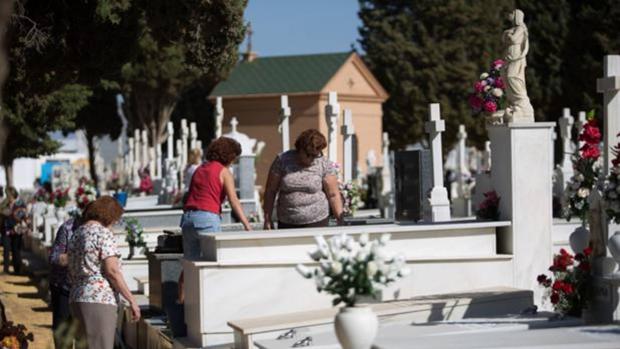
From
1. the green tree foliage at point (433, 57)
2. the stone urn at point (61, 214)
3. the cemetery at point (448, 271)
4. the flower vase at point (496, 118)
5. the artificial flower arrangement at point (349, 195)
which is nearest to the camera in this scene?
the cemetery at point (448, 271)

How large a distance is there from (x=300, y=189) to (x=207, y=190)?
3.69 feet

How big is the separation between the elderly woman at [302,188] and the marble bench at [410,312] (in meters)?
1.21

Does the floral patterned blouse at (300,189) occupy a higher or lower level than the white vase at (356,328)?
higher

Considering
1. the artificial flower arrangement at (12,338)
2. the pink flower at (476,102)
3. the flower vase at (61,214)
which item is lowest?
the artificial flower arrangement at (12,338)

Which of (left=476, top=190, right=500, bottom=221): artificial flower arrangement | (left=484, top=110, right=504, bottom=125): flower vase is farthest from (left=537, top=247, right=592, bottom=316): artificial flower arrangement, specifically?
(left=484, top=110, right=504, bottom=125): flower vase

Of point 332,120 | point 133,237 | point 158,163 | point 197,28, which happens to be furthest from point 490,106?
point 158,163

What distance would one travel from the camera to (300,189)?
12000mm

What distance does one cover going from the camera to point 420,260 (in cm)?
1184

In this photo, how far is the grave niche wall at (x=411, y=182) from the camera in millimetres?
17281

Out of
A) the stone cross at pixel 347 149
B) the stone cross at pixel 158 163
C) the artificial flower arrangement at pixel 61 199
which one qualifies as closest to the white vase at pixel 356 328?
the stone cross at pixel 347 149

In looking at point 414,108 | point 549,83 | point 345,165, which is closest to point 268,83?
point 414,108

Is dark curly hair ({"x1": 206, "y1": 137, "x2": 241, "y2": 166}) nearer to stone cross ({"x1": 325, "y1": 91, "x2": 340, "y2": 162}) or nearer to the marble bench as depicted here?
the marble bench

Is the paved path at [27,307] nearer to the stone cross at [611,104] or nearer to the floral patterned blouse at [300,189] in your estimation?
the floral patterned blouse at [300,189]

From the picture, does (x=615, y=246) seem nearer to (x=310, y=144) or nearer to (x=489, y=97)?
(x=310, y=144)
